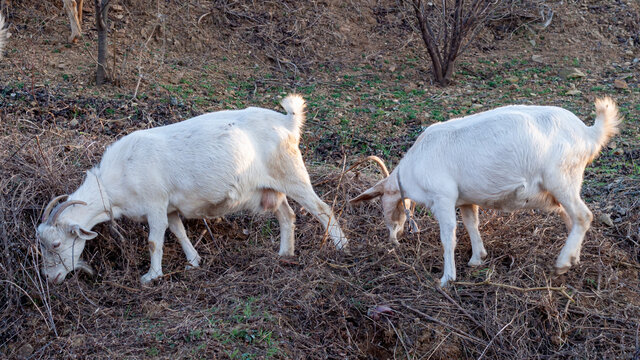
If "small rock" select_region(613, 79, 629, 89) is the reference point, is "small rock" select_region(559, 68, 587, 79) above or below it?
below

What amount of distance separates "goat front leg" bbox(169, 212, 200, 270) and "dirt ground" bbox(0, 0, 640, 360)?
0.13 metres

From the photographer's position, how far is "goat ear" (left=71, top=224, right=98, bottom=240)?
511 centimetres

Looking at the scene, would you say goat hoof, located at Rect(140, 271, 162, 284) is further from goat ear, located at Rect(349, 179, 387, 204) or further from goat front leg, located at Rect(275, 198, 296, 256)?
goat ear, located at Rect(349, 179, 387, 204)

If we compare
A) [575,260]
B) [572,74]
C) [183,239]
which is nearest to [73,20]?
[183,239]

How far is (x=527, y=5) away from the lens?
11594 mm

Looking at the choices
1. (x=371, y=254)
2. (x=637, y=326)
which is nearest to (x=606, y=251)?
(x=637, y=326)

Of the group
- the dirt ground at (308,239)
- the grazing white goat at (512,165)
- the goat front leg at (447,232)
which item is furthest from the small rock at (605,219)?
the goat front leg at (447,232)

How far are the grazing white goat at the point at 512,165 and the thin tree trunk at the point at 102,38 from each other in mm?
5075

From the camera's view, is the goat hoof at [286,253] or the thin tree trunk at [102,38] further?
the thin tree trunk at [102,38]

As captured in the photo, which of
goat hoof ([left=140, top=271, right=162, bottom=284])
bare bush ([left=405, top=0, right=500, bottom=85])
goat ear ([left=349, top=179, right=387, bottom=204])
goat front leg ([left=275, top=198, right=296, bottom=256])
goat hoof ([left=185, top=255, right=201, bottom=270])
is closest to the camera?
goat hoof ([left=140, top=271, right=162, bottom=284])

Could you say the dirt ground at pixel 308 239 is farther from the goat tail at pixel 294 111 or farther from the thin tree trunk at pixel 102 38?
the goat tail at pixel 294 111

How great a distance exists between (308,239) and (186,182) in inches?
50.0

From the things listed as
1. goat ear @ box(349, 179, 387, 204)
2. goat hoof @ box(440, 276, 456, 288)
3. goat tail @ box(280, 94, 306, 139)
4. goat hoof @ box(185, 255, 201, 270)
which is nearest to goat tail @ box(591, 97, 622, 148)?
goat hoof @ box(440, 276, 456, 288)

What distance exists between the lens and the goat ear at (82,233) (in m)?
5.11
